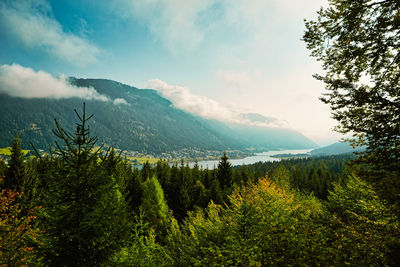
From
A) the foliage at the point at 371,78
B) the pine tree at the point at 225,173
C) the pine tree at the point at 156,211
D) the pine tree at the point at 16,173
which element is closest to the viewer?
the foliage at the point at 371,78

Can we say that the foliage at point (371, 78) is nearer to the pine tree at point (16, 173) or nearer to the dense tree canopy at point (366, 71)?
the dense tree canopy at point (366, 71)

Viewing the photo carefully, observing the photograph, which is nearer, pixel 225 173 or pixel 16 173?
pixel 16 173

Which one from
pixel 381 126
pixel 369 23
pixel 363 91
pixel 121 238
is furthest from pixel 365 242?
pixel 121 238

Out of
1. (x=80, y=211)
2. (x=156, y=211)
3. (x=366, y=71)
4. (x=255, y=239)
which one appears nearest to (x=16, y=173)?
(x=156, y=211)

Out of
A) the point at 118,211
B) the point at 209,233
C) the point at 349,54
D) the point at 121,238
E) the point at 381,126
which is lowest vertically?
the point at 209,233

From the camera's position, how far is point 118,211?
8.14 m

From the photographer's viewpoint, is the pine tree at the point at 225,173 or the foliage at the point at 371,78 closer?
the foliage at the point at 371,78

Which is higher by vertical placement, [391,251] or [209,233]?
[391,251]

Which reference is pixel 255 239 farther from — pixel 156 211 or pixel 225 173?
pixel 225 173

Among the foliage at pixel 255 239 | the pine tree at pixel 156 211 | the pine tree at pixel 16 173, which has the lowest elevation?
the pine tree at pixel 156 211

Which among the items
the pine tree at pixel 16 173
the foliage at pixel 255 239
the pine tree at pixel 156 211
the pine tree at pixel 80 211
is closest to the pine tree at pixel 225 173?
the pine tree at pixel 156 211

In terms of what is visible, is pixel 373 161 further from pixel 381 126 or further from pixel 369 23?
pixel 369 23

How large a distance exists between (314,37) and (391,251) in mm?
7992

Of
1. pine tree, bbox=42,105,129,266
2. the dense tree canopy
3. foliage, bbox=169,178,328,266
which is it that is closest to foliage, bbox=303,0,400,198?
the dense tree canopy
